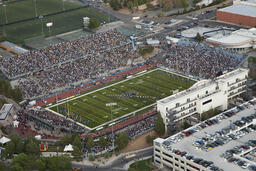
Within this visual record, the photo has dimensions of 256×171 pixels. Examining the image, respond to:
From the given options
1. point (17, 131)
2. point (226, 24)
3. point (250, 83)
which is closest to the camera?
point (17, 131)

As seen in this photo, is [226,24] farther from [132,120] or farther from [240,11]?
[132,120]

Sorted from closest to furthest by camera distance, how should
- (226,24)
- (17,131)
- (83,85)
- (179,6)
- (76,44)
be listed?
1. (17,131)
2. (83,85)
3. (76,44)
4. (226,24)
5. (179,6)

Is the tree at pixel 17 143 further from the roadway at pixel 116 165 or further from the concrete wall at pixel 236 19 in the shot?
the concrete wall at pixel 236 19

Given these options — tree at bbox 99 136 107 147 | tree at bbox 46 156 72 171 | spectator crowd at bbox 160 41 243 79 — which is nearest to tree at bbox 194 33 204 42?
spectator crowd at bbox 160 41 243 79

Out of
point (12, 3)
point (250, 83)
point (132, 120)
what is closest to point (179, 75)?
point (250, 83)

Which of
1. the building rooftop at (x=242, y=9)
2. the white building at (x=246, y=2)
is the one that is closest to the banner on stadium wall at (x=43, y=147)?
the building rooftop at (x=242, y=9)

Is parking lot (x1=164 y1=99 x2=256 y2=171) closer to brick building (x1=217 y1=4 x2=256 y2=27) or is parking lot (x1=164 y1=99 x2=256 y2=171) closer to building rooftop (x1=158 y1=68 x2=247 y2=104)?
building rooftop (x1=158 y1=68 x2=247 y2=104)

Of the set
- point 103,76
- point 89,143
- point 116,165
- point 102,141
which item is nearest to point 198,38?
point 103,76

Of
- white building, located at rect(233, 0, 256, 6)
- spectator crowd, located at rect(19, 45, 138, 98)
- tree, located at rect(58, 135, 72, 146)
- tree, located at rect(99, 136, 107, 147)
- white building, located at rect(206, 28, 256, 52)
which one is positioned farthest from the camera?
white building, located at rect(233, 0, 256, 6)
